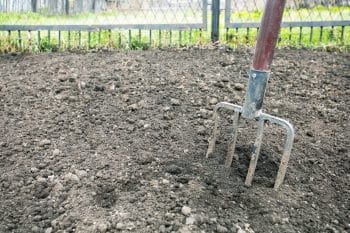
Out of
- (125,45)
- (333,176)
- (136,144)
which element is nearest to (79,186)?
(136,144)

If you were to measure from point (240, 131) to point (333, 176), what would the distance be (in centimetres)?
60

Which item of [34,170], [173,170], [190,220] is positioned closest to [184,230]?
[190,220]

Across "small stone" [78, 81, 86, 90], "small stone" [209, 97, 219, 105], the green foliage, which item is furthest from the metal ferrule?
the green foliage

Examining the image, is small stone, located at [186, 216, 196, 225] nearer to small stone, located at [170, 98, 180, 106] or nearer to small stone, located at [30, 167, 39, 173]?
small stone, located at [30, 167, 39, 173]

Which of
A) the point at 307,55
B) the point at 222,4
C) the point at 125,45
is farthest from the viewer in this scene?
the point at 222,4

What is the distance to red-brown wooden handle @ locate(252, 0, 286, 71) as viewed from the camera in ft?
7.63

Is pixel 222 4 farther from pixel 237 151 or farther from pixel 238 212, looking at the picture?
pixel 238 212

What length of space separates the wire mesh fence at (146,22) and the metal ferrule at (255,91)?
2.30 metres

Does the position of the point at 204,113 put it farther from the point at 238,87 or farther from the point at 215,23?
the point at 215,23

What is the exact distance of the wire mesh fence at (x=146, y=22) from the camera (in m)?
4.69

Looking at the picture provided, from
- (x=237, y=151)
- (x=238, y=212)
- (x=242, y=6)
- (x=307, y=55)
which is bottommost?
(x=238, y=212)

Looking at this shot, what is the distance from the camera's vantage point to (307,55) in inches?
168

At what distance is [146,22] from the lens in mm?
4953

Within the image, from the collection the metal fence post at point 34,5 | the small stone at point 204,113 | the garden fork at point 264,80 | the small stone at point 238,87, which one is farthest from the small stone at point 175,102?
the metal fence post at point 34,5
